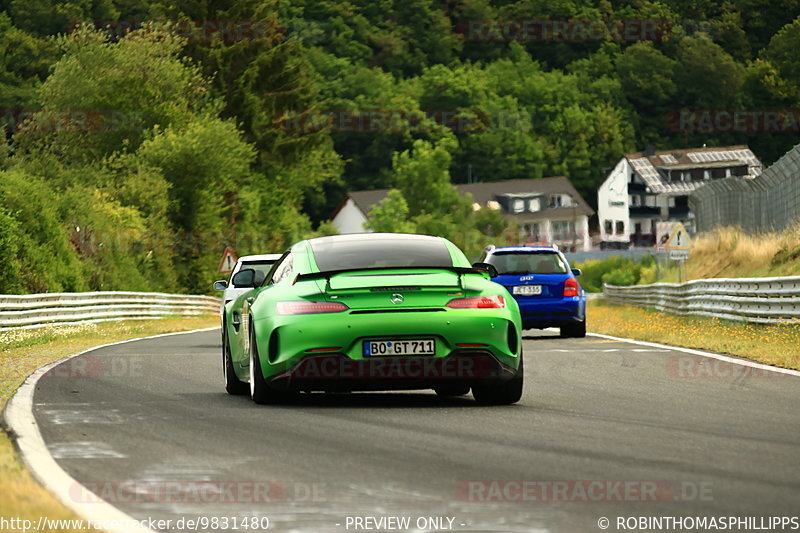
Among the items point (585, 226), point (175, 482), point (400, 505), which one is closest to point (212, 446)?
point (175, 482)

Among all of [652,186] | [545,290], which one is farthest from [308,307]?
[652,186]

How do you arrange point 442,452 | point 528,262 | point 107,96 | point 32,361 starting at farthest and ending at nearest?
1. point 107,96
2. point 528,262
3. point 32,361
4. point 442,452

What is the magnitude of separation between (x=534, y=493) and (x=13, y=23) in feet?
302

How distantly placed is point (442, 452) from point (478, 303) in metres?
3.13

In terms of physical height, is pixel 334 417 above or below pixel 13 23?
below

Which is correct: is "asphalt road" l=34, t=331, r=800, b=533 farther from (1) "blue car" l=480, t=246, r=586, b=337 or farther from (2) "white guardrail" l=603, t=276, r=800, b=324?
(1) "blue car" l=480, t=246, r=586, b=337

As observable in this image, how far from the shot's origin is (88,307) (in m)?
34.5

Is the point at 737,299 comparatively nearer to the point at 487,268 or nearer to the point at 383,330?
the point at 487,268

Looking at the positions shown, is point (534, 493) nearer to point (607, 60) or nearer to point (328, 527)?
point (328, 527)

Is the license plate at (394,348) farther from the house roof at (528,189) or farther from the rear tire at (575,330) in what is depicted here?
the house roof at (528,189)

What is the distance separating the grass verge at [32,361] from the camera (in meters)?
5.93

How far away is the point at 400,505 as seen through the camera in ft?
20.9

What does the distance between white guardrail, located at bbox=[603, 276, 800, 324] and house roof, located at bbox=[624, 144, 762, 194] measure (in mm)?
107662

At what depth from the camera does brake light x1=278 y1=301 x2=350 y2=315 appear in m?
11.1
